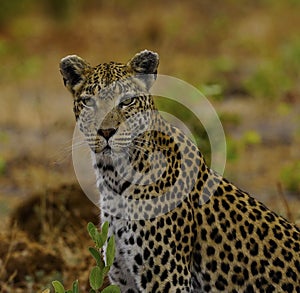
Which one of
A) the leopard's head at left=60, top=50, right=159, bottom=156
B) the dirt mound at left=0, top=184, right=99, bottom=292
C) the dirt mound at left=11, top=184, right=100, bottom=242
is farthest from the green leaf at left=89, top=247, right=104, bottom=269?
the dirt mound at left=11, top=184, right=100, bottom=242

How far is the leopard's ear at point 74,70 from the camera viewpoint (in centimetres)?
604

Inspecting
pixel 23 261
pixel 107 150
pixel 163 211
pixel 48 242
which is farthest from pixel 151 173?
pixel 48 242

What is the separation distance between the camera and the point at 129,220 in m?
5.96

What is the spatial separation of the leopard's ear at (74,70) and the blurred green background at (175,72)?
43cm

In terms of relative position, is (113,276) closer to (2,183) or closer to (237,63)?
(2,183)

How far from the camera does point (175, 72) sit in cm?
1873

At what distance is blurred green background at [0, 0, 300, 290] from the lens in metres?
11.7

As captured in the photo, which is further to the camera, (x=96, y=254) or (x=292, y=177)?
(x=292, y=177)

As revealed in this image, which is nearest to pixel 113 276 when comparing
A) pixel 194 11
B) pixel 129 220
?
pixel 129 220

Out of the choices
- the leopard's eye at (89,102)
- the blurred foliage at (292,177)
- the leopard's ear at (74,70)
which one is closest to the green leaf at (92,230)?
the leopard's eye at (89,102)

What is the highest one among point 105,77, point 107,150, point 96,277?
point 105,77

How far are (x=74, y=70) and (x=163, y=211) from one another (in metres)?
1.07

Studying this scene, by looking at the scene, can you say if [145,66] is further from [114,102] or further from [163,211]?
[163,211]

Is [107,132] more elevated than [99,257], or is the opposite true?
[107,132]
